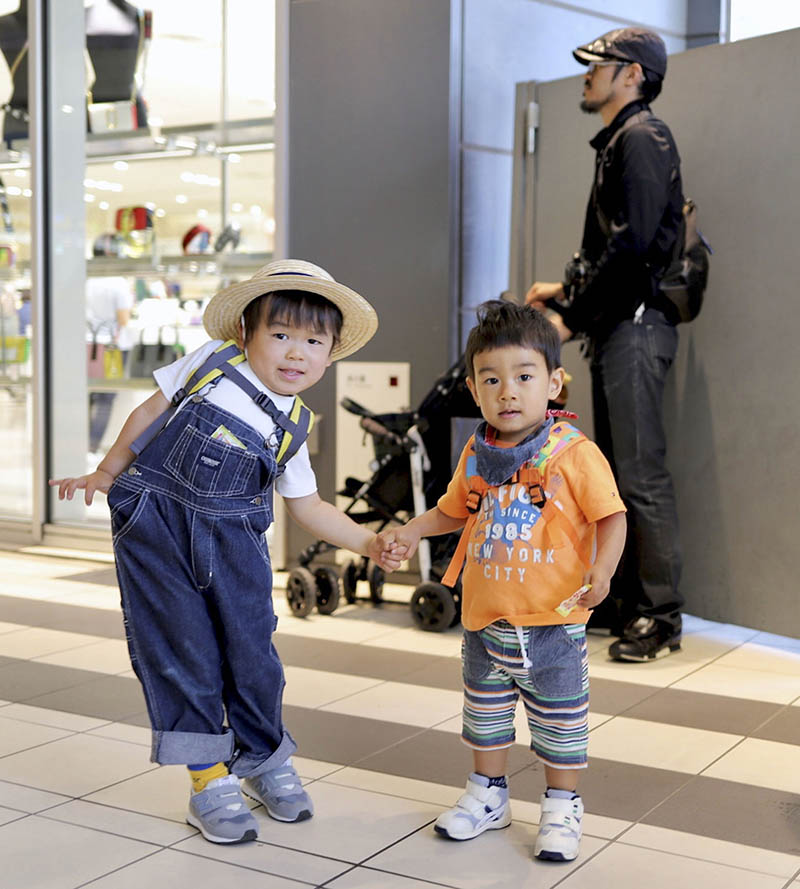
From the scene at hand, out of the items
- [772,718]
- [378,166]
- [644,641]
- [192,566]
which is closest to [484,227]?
[378,166]

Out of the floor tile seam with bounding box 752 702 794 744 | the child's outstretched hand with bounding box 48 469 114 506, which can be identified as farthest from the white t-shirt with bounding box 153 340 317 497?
the floor tile seam with bounding box 752 702 794 744

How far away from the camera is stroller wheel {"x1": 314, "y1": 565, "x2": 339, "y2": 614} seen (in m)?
4.51

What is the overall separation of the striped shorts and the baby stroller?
1947 millimetres

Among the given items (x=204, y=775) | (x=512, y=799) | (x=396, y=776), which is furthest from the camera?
(x=396, y=776)

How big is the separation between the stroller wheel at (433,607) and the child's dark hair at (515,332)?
2037 mm

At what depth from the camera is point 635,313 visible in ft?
12.9

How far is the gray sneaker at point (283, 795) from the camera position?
2400 millimetres

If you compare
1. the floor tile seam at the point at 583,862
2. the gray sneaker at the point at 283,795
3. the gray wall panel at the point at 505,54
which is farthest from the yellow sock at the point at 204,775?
the gray wall panel at the point at 505,54

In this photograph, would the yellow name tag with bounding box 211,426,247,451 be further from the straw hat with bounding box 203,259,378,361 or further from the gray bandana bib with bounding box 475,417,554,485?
the gray bandana bib with bounding box 475,417,554,485

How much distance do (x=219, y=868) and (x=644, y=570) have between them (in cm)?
211

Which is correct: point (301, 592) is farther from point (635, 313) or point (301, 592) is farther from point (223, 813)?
point (223, 813)

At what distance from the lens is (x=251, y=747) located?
7.93 ft

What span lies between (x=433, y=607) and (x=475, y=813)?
1.92 meters

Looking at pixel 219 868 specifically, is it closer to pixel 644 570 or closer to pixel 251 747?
pixel 251 747
